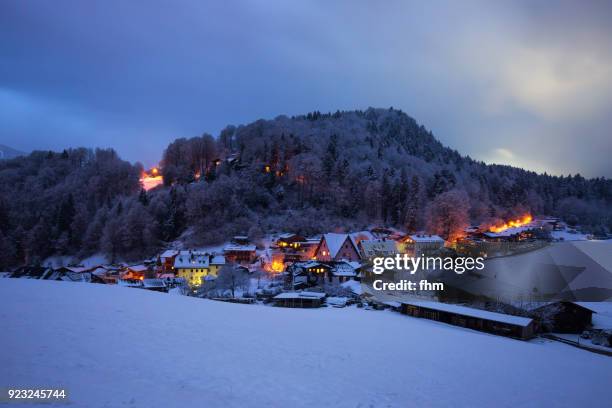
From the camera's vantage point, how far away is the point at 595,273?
27.6 m

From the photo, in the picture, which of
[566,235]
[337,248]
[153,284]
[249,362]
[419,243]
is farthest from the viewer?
[566,235]

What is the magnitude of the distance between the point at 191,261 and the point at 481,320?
40884 millimetres

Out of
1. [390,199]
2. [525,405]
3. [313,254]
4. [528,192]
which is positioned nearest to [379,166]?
[390,199]

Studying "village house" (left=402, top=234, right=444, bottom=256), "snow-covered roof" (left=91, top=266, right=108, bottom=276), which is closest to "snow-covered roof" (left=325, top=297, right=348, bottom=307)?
"village house" (left=402, top=234, right=444, bottom=256)

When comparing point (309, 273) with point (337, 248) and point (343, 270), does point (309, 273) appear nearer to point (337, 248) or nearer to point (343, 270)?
point (343, 270)

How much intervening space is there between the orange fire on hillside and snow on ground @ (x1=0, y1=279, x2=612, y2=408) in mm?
87381

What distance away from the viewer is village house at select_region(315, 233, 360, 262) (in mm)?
50500

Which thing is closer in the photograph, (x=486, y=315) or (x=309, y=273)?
(x=486, y=315)

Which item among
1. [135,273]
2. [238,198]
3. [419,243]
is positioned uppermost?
[238,198]

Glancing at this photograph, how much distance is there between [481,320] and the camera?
67.2 ft

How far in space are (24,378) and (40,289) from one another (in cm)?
1373

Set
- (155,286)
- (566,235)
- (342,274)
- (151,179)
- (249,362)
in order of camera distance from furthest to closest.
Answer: (151,179)
(566,235)
(342,274)
(155,286)
(249,362)

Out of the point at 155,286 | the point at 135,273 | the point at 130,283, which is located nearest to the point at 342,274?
the point at 155,286

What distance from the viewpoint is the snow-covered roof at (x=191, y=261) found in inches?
1882
